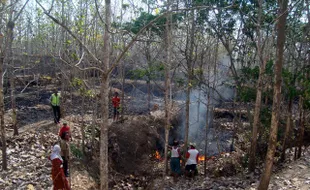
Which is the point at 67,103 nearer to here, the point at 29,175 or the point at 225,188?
the point at 29,175

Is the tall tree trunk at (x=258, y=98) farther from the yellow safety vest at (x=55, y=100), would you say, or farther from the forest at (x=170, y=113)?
the yellow safety vest at (x=55, y=100)

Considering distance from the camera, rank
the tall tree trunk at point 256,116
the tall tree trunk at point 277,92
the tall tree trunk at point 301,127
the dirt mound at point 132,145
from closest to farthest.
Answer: the tall tree trunk at point 277,92, the tall tree trunk at point 256,116, the tall tree trunk at point 301,127, the dirt mound at point 132,145

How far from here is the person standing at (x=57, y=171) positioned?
7.16 m

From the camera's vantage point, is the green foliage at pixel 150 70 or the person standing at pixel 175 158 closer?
the person standing at pixel 175 158

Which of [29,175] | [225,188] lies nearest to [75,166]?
[29,175]

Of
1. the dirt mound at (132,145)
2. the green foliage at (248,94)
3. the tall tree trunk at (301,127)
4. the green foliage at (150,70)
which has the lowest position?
the dirt mound at (132,145)

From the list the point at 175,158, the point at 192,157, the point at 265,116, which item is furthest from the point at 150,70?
the point at 265,116

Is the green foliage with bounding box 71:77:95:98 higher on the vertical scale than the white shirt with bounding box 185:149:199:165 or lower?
higher

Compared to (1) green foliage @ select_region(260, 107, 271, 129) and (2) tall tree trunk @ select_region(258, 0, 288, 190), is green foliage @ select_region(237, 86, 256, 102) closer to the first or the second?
(1) green foliage @ select_region(260, 107, 271, 129)

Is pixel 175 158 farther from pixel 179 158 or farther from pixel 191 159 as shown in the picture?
pixel 191 159

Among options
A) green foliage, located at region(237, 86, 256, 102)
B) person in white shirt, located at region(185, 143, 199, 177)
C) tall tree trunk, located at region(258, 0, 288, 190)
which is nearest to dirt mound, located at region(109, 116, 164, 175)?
person in white shirt, located at region(185, 143, 199, 177)

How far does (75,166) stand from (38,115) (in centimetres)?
725

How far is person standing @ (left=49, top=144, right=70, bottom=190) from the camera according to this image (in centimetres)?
716

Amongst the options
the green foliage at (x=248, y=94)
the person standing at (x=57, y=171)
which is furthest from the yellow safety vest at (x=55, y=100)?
the green foliage at (x=248, y=94)
